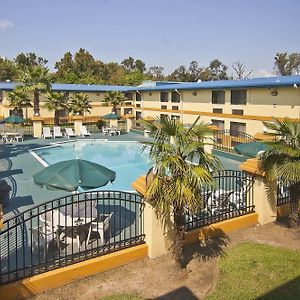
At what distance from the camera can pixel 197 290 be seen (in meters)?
7.03

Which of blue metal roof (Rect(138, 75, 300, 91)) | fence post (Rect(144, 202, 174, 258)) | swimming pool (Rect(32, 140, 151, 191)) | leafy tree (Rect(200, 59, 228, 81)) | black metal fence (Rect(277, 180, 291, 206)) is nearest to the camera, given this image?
fence post (Rect(144, 202, 174, 258))

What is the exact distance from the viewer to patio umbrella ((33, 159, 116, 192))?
804 centimetres

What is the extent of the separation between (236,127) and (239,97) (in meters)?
2.57

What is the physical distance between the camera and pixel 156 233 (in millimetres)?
8125

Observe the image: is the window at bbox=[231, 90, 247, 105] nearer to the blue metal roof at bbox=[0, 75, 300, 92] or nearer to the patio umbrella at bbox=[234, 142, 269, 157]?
the blue metal roof at bbox=[0, 75, 300, 92]

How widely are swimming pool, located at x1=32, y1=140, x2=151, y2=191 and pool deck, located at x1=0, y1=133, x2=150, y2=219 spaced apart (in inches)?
36.7

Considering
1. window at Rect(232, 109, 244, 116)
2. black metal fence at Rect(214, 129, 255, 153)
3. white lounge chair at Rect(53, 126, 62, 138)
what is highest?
window at Rect(232, 109, 244, 116)

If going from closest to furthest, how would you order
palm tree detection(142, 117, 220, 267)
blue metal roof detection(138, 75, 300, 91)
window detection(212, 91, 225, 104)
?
palm tree detection(142, 117, 220, 267)
blue metal roof detection(138, 75, 300, 91)
window detection(212, 91, 225, 104)

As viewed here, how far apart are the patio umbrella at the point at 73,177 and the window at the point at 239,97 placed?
20.5 metres

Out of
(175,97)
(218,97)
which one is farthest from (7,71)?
(218,97)

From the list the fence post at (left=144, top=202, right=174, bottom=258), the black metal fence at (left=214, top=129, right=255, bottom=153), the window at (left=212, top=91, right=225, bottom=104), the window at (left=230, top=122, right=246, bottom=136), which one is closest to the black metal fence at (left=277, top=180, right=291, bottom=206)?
the fence post at (left=144, top=202, right=174, bottom=258)

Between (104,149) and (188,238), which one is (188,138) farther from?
(104,149)

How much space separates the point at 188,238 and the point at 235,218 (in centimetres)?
194

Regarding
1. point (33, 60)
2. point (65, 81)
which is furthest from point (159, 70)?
point (65, 81)
